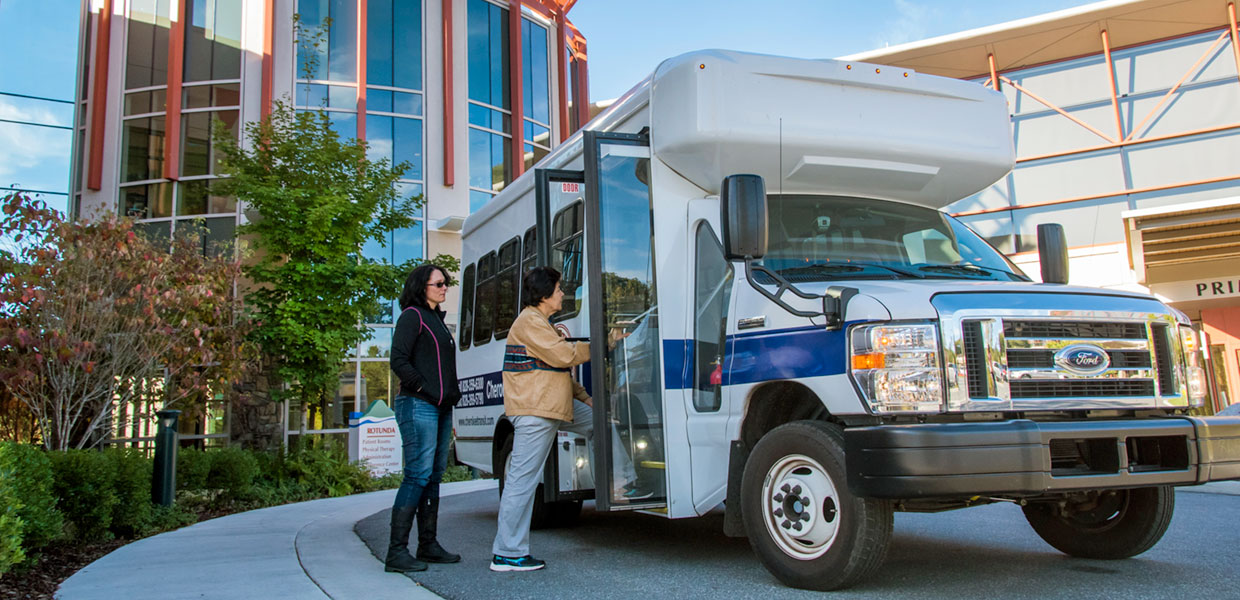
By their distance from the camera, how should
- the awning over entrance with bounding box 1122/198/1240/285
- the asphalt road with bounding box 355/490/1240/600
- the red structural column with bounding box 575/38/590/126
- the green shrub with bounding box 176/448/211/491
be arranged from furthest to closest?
the red structural column with bounding box 575/38/590/126, the awning over entrance with bounding box 1122/198/1240/285, the green shrub with bounding box 176/448/211/491, the asphalt road with bounding box 355/490/1240/600

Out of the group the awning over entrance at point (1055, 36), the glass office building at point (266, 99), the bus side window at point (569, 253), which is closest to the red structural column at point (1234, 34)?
the awning over entrance at point (1055, 36)

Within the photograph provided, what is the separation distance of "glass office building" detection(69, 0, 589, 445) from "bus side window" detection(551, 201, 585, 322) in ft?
46.3

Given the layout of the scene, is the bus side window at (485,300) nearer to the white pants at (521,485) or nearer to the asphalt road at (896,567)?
the asphalt road at (896,567)

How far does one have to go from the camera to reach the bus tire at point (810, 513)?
4344 millimetres

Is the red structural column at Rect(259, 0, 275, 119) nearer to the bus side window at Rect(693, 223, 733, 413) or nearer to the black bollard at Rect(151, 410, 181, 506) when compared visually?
the black bollard at Rect(151, 410, 181, 506)

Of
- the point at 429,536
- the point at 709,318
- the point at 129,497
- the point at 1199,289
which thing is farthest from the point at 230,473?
the point at 1199,289

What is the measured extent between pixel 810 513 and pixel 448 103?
64.5 feet

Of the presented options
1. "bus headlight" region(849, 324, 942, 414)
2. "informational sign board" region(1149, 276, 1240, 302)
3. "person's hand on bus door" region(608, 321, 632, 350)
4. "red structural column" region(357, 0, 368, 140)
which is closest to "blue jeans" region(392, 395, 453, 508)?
"person's hand on bus door" region(608, 321, 632, 350)

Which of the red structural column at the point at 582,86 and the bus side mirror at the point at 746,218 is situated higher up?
the red structural column at the point at 582,86

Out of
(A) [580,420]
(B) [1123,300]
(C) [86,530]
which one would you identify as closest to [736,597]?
(A) [580,420]

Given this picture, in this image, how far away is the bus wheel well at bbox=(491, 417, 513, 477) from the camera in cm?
798

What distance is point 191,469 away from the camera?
10.9m

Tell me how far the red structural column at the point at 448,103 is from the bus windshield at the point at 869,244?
17.6 m

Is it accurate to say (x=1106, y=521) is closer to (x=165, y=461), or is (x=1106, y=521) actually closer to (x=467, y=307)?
(x=467, y=307)
